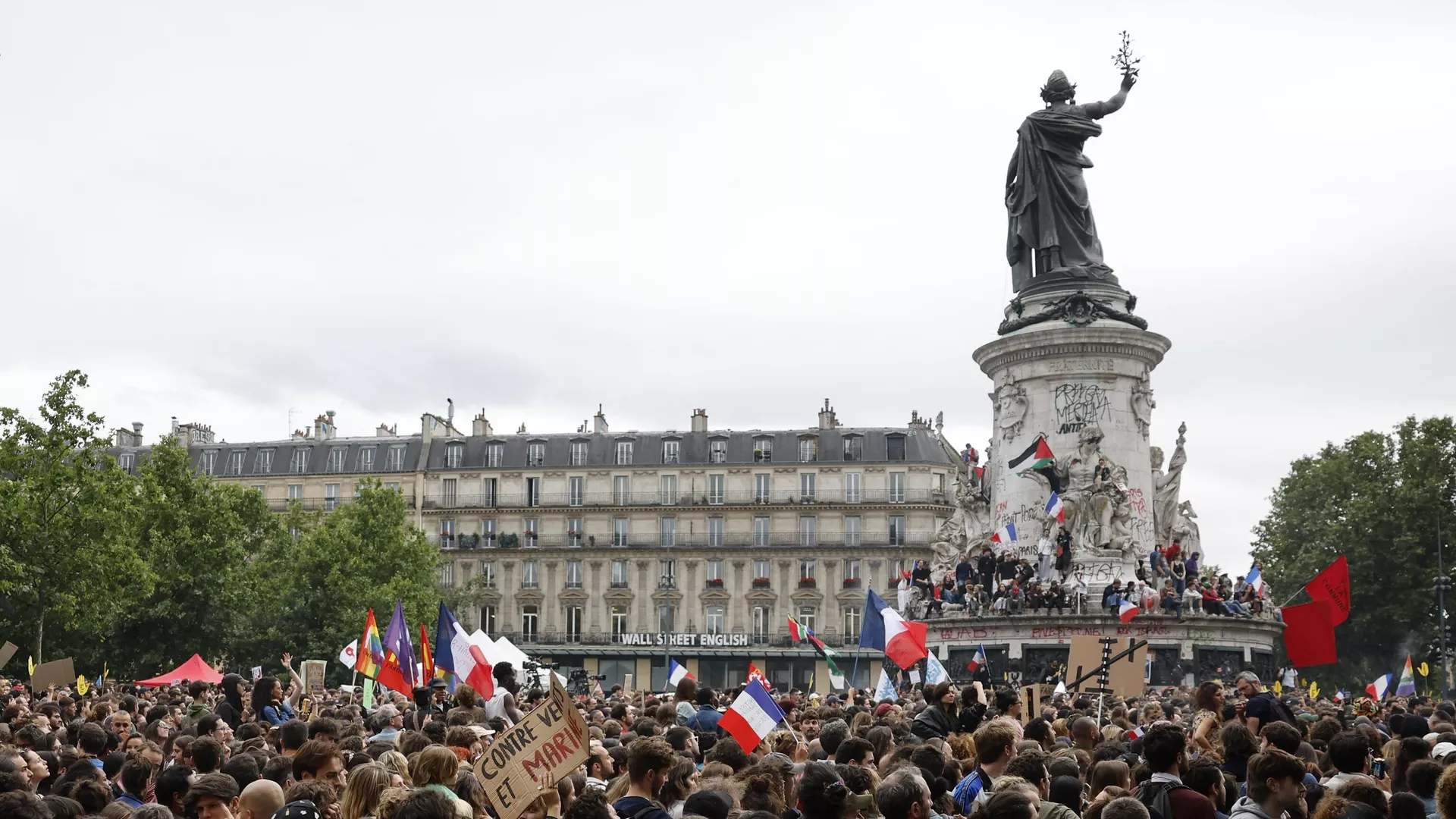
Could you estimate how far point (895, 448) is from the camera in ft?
310

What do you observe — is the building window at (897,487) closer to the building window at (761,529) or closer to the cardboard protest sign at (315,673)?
the building window at (761,529)

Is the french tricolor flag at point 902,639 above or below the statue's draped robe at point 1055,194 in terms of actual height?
below

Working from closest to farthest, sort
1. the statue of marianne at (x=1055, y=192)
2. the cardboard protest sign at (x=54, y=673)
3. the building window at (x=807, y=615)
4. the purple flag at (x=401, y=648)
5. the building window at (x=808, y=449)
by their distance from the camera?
1. the cardboard protest sign at (x=54, y=673)
2. the purple flag at (x=401, y=648)
3. the statue of marianne at (x=1055, y=192)
4. the building window at (x=807, y=615)
5. the building window at (x=808, y=449)

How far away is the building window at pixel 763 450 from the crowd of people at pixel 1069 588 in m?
53.1

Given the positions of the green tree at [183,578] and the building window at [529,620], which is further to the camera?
the building window at [529,620]

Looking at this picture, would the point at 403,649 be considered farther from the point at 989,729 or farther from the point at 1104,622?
the point at 1104,622

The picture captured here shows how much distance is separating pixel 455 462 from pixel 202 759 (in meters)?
89.9

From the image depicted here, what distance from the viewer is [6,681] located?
28438 mm

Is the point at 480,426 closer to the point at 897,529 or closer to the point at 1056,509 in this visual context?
the point at 897,529

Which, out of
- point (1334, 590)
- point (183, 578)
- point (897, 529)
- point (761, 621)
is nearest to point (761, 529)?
point (761, 621)

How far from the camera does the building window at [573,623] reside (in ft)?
310

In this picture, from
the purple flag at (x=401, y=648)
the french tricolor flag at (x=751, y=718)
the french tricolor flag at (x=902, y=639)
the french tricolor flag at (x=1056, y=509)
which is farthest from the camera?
the french tricolor flag at (x=1056, y=509)

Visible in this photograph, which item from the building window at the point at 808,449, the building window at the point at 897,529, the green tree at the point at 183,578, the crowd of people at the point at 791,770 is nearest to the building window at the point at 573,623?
the building window at the point at 808,449

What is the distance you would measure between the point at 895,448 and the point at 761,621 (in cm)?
1264
